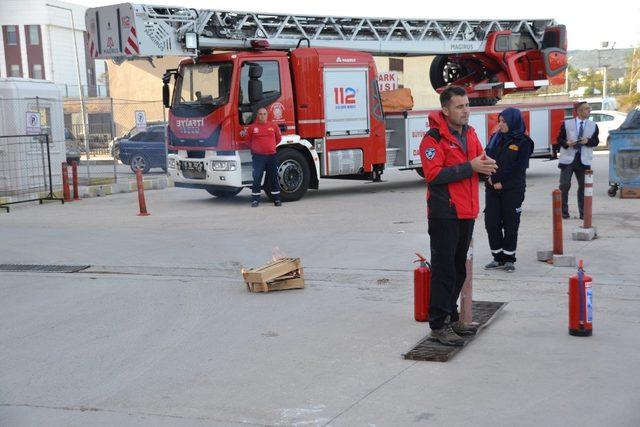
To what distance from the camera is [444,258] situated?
253 inches

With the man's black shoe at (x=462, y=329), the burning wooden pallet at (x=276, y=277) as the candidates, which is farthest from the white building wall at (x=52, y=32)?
the man's black shoe at (x=462, y=329)

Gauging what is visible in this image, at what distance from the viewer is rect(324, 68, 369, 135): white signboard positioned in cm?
1734

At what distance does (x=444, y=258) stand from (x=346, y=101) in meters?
11.5

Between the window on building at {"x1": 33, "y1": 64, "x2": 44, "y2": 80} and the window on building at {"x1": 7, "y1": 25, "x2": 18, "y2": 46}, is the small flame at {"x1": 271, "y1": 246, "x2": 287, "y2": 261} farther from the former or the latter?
the window on building at {"x1": 7, "y1": 25, "x2": 18, "y2": 46}

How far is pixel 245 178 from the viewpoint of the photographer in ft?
53.9

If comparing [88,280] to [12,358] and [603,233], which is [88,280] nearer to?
[12,358]

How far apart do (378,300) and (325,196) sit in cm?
1001

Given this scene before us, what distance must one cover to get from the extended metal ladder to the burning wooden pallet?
843 cm

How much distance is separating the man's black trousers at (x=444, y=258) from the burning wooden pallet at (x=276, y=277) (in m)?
2.62

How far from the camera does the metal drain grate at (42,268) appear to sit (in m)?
10.5

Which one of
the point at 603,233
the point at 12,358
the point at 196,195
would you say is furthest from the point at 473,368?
the point at 196,195

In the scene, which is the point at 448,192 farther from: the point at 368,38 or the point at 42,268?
the point at 368,38

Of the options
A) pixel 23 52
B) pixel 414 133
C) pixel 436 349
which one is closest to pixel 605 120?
pixel 414 133

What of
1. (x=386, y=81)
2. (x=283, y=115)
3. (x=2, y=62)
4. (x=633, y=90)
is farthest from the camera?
(x=2, y=62)
